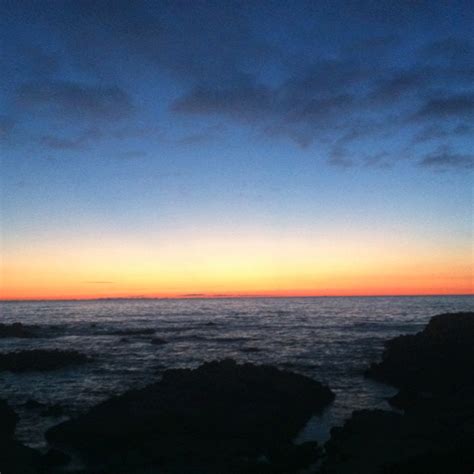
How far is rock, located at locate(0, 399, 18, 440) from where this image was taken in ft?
83.6

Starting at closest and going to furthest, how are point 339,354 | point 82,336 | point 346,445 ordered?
point 346,445 < point 339,354 < point 82,336

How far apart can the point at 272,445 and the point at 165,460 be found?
6028 millimetres

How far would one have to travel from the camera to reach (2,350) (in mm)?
61281

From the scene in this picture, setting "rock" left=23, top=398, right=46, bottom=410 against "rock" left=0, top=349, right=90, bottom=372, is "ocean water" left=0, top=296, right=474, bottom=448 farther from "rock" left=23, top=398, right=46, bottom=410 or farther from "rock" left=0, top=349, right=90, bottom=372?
"rock" left=0, top=349, right=90, bottom=372

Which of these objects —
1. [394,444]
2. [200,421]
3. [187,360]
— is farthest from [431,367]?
[187,360]

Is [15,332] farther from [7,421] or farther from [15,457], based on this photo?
[15,457]

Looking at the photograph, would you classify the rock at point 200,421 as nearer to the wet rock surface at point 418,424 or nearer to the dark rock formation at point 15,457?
the dark rock formation at point 15,457

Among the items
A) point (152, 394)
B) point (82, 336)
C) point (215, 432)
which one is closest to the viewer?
point (215, 432)

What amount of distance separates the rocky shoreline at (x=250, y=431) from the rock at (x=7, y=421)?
0.22 ft

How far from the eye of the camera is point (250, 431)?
992 inches

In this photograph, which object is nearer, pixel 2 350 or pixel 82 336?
pixel 2 350

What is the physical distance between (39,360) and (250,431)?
A: 1350 inches

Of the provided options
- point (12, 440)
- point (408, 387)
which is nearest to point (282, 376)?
point (408, 387)

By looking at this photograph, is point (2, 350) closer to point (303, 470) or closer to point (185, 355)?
point (185, 355)
